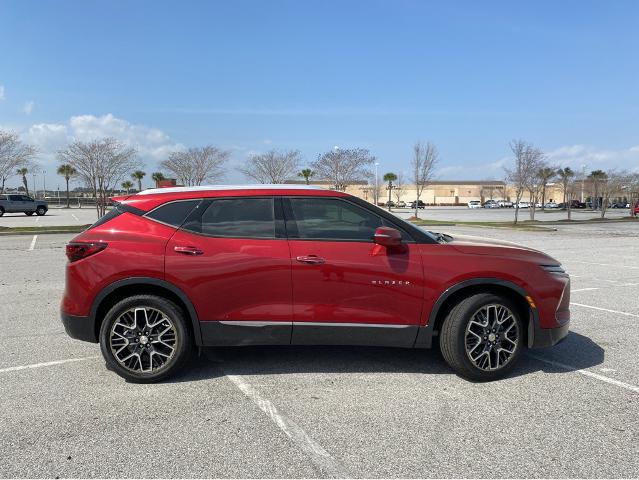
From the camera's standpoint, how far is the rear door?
4004 mm

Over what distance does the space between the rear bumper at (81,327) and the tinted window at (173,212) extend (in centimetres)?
106

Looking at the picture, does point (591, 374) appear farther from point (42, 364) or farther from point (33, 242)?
point (33, 242)

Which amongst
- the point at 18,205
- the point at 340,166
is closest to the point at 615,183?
the point at 340,166

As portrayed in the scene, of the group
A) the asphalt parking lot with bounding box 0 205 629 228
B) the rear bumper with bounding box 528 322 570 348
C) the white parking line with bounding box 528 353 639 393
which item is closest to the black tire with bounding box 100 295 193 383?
the rear bumper with bounding box 528 322 570 348

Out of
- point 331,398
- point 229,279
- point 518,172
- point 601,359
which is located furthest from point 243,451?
point 518,172

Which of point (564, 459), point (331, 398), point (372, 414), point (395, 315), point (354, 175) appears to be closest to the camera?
point (564, 459)

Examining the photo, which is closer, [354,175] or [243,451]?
[243,451]

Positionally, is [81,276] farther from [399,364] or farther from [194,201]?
[399,364]

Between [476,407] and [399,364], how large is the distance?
1037 mm

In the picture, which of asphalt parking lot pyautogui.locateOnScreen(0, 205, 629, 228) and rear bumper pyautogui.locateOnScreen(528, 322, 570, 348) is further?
asphalt parking lot pyautogui.locateOnScreen(0, 205, 629, 228)

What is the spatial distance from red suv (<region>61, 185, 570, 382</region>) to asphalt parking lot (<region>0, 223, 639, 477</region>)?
357mm

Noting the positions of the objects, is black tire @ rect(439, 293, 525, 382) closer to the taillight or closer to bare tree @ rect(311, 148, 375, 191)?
the taillight

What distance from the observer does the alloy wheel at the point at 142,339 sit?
4.09 metres

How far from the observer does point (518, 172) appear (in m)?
31.5
